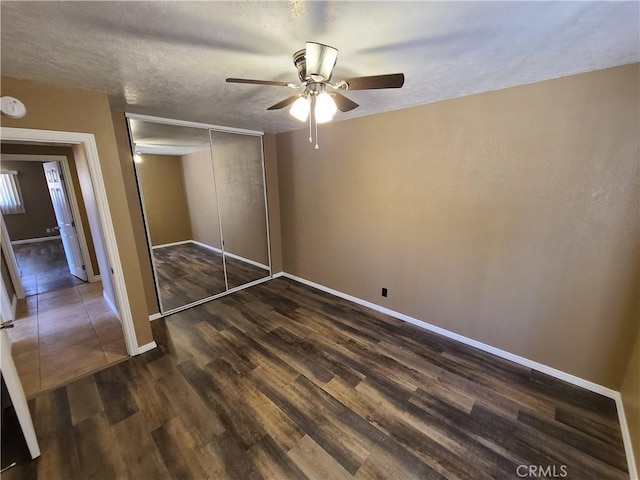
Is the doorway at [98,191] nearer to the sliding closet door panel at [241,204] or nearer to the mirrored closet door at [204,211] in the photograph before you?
the mirrored closet door at [204,211]

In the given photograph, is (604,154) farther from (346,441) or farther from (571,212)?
(346,441)

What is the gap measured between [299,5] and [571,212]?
7.88ft

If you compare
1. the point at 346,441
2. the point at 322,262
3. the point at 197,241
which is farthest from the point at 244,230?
the point at 346,441

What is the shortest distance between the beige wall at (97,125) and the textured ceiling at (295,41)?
4.8 inches

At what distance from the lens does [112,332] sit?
9.89ft

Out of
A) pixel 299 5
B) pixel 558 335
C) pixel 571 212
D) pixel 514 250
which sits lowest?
pixel 558 335

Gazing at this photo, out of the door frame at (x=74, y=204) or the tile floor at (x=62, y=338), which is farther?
the door frame at (x=74, y=204)

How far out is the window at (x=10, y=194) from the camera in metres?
6.80

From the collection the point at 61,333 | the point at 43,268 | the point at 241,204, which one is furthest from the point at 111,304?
the point at 43,268

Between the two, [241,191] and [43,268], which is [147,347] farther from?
[43,268]

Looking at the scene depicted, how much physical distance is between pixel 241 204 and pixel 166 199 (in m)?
1.16

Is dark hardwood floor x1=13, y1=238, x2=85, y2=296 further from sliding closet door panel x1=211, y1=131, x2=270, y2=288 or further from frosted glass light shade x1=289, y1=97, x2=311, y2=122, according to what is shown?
frosted glass light shade x1=289, y1=97, x2=311, y2=122

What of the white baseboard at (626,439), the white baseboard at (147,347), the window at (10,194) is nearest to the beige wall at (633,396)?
the white baseboard at (626,439)

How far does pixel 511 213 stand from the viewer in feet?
7.45
